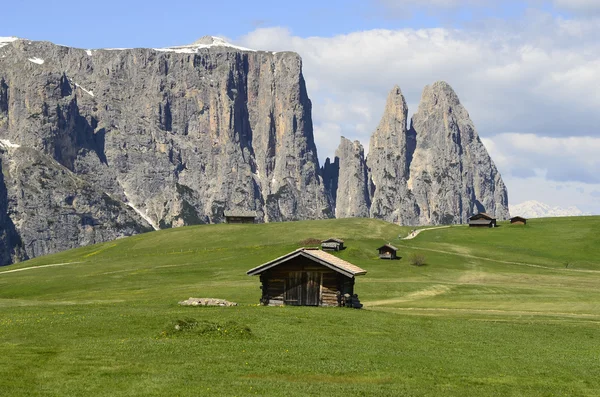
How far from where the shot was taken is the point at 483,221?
164 m

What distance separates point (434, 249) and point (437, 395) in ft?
348

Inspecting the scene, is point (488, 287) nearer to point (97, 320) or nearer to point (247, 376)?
point (97, 320)

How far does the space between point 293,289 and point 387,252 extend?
62978mm

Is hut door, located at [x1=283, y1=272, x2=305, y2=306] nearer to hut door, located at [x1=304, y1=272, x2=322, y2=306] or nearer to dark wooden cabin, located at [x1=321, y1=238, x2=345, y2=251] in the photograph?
hut door, located at [x1=304, y1=272, x2=322, y2=306]

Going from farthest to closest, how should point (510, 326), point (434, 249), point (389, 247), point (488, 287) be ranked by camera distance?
point (434, 249), point (389, 247), point (488, 287), point (510, 326)

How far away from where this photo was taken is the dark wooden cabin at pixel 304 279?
53.2 metres

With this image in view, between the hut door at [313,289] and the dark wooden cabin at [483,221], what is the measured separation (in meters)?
114

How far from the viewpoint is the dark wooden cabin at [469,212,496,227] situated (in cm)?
16350

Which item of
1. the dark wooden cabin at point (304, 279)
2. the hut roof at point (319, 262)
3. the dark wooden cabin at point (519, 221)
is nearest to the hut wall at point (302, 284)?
the dark wooden cabin at point (304, 279)

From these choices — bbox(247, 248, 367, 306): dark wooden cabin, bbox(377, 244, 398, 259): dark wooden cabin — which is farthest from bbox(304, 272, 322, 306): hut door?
bbox(377, 244, 398, 259): dark wooden cabin

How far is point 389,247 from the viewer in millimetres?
114500

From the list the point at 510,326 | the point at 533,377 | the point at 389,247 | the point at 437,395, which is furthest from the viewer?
the point at 389,247

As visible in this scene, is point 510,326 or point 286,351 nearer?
point 286,351

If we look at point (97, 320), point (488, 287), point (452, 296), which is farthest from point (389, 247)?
point (97, 320)
